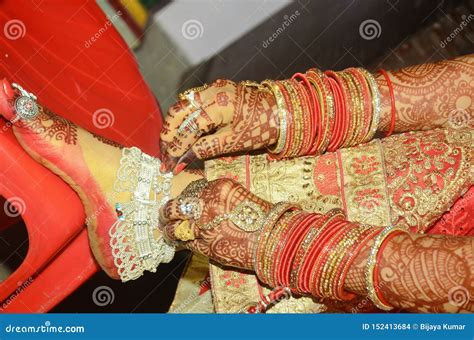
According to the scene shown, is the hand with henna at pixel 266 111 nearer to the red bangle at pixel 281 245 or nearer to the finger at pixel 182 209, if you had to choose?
the finger at pixel 182 209

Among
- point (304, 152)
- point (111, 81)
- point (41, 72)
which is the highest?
point (41, 72)

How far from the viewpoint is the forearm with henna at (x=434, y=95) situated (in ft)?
4.29

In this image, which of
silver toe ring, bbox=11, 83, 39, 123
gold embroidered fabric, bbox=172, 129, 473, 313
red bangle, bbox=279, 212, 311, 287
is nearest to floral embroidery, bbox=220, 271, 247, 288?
gold embroidered fabric, bbox=172, 129, 473, 313

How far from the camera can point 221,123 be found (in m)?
1.30

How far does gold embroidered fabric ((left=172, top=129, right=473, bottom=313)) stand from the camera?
4.21 feet

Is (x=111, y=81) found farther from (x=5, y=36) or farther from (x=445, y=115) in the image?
(x=445, y=115)

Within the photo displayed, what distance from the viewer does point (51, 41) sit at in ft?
5.72

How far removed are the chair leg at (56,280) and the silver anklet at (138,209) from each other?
0.60 feet

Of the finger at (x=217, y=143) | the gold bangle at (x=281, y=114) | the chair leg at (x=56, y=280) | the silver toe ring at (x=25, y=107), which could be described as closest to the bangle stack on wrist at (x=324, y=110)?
the gold bangle at (x=281, y=114)

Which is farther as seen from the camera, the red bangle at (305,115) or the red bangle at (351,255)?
the red bangle at (305,115)

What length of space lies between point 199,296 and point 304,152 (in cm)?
60

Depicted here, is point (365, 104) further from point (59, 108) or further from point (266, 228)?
point (59, 108)

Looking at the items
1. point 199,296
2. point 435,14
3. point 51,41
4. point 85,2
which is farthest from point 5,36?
point 435,14

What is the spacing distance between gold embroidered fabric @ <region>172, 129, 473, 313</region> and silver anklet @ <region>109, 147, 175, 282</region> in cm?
13
